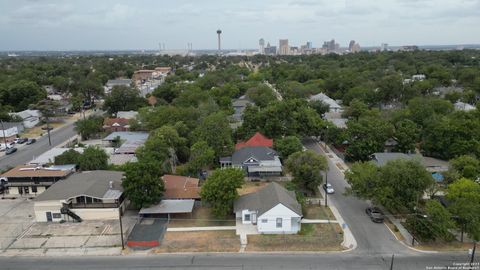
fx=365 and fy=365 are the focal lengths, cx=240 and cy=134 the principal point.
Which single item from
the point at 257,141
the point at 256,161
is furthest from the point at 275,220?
the point at 257,141

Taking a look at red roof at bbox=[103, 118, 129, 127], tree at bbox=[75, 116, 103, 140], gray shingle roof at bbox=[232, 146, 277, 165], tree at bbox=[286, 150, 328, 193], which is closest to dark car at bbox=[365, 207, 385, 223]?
tree at bbox=[286, 150, 328, 193]

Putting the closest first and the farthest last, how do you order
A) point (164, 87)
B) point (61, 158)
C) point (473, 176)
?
point (473, 176) < point (61, 158) < point (164, 87)

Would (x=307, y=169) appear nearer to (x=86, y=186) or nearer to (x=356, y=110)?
(x=86, y=186)

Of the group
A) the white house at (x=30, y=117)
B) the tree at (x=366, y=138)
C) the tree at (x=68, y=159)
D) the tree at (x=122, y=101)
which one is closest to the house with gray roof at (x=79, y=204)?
the tree at (x=68, y=159)

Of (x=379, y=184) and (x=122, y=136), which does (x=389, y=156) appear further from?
(x=122, y=136)

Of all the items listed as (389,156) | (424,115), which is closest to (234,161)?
(389,156)

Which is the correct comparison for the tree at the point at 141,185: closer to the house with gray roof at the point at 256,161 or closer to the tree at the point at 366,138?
the house with gray roof at the point at 256,161

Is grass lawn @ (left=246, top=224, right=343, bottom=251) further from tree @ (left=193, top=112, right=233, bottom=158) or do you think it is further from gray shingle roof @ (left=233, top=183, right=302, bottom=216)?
tree @ (left=193, top=112, right=233, bottom=158)
